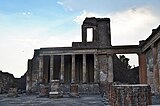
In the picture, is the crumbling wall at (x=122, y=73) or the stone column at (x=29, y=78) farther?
the crumbling wall at (x=122, y=73)

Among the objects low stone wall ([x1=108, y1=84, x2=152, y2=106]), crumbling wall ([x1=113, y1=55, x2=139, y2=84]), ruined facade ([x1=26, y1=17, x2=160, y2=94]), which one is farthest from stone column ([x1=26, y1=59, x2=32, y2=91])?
low stone wall ([x1=108, y1=84, x2=152, y2=106])

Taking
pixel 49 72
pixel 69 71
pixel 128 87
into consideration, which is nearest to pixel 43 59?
pixel 49 72

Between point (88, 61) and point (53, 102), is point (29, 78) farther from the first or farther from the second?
point (53, 102)

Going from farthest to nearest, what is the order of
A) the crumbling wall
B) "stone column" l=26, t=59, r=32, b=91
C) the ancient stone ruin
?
the crumbling wall < "stone column" l=26, t=59, r=32, b=91 < the ancient stone ruin

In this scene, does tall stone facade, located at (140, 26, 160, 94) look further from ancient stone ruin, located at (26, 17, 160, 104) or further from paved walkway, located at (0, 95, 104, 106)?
paved walkway, located at (0, 95, 104, 106)

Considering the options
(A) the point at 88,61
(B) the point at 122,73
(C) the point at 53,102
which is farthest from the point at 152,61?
(C) the point at 53,102

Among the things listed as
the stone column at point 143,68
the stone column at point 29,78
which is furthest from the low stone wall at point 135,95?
the stone column at point 29,78

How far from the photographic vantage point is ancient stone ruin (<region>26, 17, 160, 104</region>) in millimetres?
21663

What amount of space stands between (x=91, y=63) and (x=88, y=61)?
42 cm

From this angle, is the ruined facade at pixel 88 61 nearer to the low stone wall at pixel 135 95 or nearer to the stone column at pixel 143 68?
the stone column at pixel 143 68

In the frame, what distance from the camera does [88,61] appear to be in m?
26.0

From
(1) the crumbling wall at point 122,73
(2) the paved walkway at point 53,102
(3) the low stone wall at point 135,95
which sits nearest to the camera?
(3) the low stone wall at point 135,95

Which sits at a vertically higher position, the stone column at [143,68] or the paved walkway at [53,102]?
the stone column at [143,68]

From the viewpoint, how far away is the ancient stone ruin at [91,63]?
21663 mm
